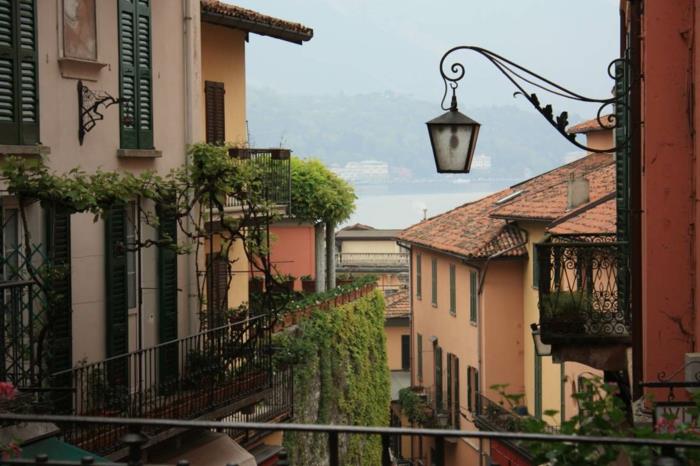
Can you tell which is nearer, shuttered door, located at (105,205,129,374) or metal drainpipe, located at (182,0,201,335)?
shuttered door, located at (105,205,129,374)

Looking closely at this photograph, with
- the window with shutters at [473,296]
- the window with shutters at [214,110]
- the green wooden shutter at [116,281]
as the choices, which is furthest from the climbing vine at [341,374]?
the green wooden shutter at [116,281]

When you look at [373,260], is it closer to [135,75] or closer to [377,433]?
[135,75]

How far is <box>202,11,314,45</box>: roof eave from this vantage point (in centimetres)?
2297

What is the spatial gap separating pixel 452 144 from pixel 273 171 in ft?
42.1

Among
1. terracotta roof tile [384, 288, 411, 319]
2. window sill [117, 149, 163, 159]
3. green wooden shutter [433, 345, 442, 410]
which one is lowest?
green wooden shutter [433, 345, 442, 410]

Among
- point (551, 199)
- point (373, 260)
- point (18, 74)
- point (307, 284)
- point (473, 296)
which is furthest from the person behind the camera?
point (373, 260)

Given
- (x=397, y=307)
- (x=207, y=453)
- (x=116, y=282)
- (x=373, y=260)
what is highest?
(x=116, y=282)

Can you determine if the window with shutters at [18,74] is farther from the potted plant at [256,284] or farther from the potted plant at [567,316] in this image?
the potted plant at [256,284]

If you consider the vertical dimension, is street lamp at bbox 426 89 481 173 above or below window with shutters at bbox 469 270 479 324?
above

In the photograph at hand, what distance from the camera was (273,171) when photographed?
23.9 meters

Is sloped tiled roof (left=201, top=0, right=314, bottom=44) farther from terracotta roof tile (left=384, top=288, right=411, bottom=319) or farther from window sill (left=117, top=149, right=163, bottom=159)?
terracotta roof tile (left=384, top=288, right=411, bottom=319)

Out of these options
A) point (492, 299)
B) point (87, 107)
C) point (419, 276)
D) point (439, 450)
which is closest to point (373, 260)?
point (419, 276)

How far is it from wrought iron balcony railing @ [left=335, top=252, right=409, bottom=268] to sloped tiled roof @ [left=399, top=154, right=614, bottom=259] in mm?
32718

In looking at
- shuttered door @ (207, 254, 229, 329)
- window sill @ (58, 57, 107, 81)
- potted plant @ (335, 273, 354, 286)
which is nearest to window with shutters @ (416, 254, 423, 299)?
potted plant @ (335, 273, 354, 286)
